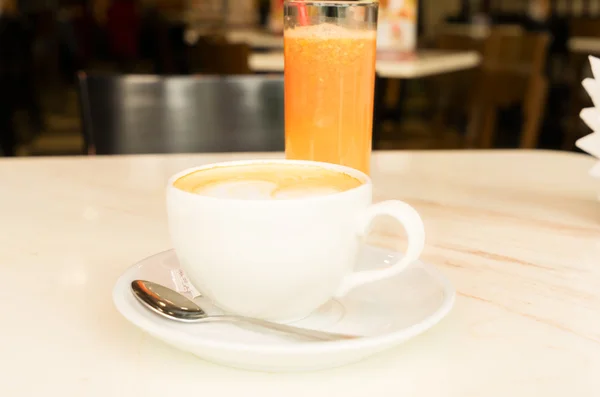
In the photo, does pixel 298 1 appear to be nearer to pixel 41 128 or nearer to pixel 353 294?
pixel 353 294

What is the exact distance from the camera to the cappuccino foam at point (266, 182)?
0.49 meters

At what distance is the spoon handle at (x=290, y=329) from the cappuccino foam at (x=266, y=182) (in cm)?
8

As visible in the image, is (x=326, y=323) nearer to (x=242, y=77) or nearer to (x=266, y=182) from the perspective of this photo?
(x=266, y=182)

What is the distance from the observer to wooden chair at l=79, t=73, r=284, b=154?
129cm

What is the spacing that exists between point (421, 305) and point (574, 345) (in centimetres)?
10

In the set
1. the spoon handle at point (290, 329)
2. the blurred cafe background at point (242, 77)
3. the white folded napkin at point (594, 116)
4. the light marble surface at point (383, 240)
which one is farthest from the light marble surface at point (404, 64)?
the spoon handle at point (290, 329)

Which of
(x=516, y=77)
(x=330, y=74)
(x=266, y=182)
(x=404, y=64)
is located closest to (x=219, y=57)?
(x=404, y=64)

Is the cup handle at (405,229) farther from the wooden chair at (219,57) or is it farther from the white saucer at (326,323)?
the wooden chair at (219,57)

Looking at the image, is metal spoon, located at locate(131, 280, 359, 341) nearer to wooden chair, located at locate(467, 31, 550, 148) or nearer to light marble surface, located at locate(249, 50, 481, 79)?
light marble surface, located at locate(249, 50, 481, 79)

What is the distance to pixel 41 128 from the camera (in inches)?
189

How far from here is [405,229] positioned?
18.9 inches

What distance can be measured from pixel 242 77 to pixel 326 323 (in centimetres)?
90

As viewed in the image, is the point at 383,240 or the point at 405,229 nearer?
the point at 405,229

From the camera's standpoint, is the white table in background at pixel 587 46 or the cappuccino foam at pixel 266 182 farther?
the white table in background at pixel 587 46
